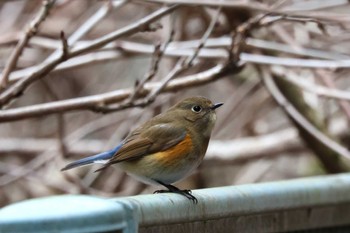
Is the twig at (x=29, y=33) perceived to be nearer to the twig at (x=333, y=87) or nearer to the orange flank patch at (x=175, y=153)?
the orange flank patch at (x=175, y=153)

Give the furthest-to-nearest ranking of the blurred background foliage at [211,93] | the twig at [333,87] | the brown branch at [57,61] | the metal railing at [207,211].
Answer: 1. the twig at [333,87]
2. the blurred background foliage at [211,93]
3. the brown branch at [57,61]
4. the metal railing at [207,211]

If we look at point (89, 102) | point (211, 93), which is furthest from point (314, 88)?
point (211, 93)

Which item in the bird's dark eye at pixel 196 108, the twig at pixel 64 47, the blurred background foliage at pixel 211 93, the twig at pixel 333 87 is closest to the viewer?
the twig at pixel 64 47

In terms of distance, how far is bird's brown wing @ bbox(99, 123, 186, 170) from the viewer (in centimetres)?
422

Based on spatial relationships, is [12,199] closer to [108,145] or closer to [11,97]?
[108,145]

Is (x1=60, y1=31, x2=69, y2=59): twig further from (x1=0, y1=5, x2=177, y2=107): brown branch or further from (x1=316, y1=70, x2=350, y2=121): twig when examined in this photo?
(x1=316, y1=70, x2=350, y2=121): twig

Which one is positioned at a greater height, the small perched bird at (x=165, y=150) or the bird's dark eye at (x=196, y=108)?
the bird's dark eye at (x=196, y=108)

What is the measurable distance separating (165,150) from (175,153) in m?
0.06

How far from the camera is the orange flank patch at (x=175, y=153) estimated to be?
4203 mm

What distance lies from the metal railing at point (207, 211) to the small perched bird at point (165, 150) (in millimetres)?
848

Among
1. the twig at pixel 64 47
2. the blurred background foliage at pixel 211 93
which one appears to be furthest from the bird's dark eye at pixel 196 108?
the twig at pixel 64 47

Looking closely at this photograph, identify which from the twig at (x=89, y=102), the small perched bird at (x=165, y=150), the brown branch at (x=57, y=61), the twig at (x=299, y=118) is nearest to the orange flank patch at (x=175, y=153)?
the small perched bird at (x=165, y=150)

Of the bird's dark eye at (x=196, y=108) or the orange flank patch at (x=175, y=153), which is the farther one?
the bird's dark eye at (x=196, y=108)

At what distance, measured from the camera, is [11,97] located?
13.7 feet
